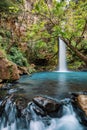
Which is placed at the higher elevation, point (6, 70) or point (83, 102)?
point (6, 70)

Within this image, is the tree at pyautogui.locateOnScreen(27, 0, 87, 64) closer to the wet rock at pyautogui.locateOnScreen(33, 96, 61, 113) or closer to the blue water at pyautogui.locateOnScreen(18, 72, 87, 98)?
the wet rock at pyautogui.locateOnScreen(33, 96, 61, 113)

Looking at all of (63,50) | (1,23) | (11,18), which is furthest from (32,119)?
(63,50)

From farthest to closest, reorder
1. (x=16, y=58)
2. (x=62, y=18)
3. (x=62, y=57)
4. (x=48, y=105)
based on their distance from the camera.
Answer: (x=62, y=57) < (x=16, y=58) < (x=62, y=18) < (x=48, y=105)

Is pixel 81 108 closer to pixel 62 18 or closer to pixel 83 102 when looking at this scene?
pixel 83 102

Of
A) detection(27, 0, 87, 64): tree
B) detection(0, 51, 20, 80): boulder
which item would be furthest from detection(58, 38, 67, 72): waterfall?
detection(27, 0, 87, 64): tree

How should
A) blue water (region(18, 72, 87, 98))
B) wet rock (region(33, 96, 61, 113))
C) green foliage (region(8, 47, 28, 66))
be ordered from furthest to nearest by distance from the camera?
green foliage (region(8, 47, 28, 66)) < blue water (region(18, 72, 87, 98)) < wet rock (region(33, 96, 61, 113))

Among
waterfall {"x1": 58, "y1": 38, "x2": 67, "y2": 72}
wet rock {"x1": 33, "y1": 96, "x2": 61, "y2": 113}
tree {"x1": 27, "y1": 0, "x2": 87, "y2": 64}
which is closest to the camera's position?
tree {"x1": 27, "y1": 0, "x2": 87, "y2": 64}

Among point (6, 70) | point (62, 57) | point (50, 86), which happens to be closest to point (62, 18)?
point (50, 86)

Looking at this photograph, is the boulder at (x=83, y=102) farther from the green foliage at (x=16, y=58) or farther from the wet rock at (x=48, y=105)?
the green foliage at (x=16, y=58)

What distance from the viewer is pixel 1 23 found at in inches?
772

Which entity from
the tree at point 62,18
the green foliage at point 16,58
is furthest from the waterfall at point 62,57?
the tree at point 62,18

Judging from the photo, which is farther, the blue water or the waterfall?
the waterfall

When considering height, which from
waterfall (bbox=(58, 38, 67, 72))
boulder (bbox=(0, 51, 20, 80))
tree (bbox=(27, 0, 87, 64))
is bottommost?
waterfall (bbox=(58, 38, 67, 72))

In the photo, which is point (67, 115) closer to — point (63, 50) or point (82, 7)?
point (82, 7)
